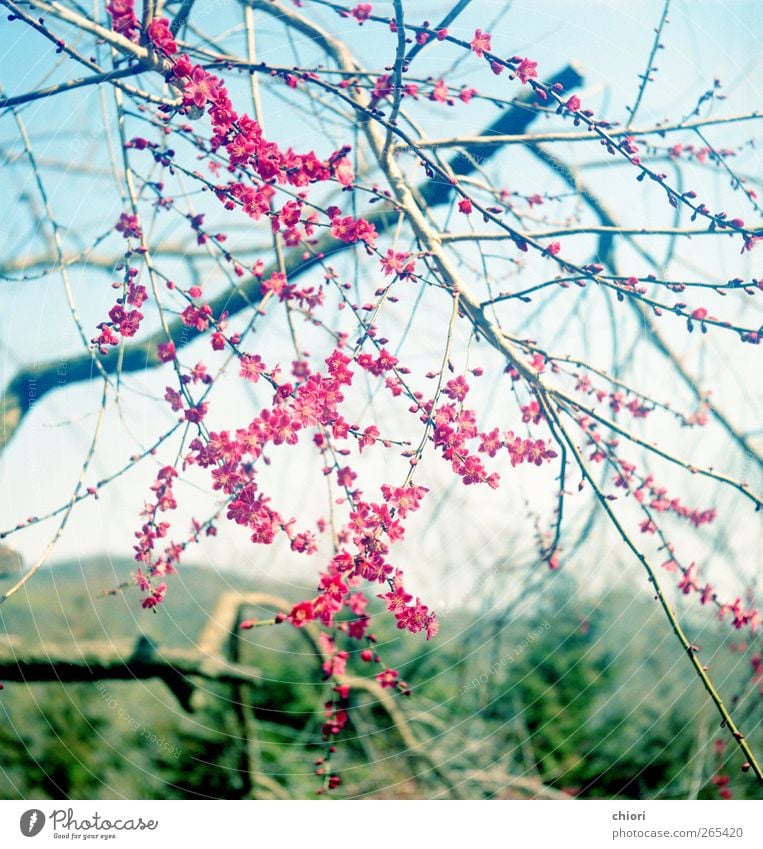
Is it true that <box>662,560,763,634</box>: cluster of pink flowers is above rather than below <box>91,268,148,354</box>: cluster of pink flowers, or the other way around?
below

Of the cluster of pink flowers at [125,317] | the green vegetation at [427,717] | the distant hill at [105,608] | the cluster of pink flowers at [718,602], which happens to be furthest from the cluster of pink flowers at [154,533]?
the green vegetation at [427,717]

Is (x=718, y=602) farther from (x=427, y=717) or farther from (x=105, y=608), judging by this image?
(x=105, y=608)

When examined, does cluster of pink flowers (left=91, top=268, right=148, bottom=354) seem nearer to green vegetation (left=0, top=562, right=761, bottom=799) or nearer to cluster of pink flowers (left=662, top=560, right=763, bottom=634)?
cluster of pink flowers (left=662, top=560, right=763, bottom=634)

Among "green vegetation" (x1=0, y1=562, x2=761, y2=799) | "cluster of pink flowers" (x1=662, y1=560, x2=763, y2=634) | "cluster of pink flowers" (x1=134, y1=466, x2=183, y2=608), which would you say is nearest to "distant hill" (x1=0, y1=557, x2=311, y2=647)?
"green vegetation" (x1=0, y1=562, x2=761, y2=799)

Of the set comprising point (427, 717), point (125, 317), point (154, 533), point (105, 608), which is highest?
point (105, 608)

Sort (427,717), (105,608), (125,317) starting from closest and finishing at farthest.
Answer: (125,317)
(427,717)
(105,608)

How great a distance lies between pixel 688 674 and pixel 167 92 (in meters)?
3.28

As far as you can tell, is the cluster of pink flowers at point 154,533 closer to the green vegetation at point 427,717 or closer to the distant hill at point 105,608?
the distant hill at point 105,608

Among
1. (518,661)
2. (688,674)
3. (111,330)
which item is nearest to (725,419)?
(111,330)

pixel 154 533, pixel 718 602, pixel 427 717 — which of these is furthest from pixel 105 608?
pixel 718 602

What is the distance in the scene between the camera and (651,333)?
142cm

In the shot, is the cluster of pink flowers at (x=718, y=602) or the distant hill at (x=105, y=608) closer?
the cluster of pink flowers at (x=718, y=602)

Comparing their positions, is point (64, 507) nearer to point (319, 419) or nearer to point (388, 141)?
point (319, 419)

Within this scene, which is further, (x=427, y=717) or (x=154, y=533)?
(x=427, y=717)
